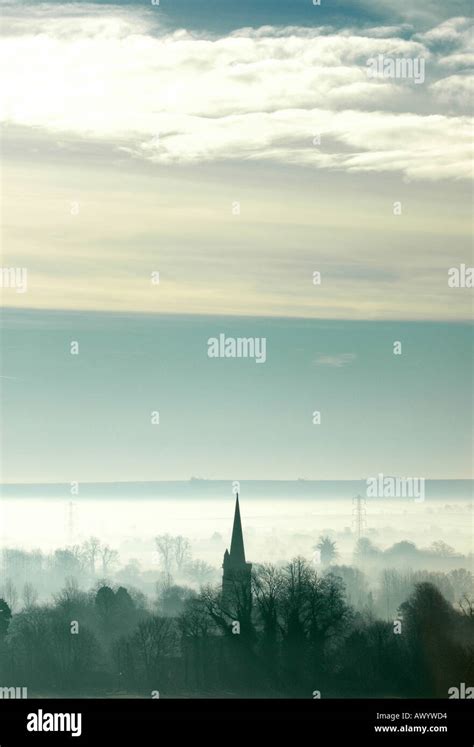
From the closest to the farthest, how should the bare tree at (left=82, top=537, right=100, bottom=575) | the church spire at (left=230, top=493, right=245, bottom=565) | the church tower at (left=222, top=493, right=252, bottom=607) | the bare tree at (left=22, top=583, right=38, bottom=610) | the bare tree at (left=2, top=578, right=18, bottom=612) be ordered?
the church tower at (left=222, top=493, right=252, bottom=607)
the church spire at (left=230, top=493, right=245, bottom=565)
the bare tree at (left=22, top=583, right=38, bottom=610)
the bare tree at (left=2, top=578, right=18, bottom=612)
the bare tree at (left=82, top=537, right=100, bottom=575)

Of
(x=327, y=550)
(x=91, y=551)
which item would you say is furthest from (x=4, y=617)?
(x=327, y=550)

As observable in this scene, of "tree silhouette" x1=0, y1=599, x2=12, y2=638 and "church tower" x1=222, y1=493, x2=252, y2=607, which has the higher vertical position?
"church tower" x1=222, y1=493, x2=252, y2=607

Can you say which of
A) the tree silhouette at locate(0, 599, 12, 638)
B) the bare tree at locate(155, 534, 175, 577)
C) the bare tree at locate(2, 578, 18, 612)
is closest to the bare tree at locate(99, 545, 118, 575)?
the bare tree at locate(155, 534, 175, 577)

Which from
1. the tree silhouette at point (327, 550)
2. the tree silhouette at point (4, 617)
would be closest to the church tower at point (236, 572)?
the tree silhouette at point (327, 550)

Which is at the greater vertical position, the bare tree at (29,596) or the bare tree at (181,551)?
the bare tree at (181,551)

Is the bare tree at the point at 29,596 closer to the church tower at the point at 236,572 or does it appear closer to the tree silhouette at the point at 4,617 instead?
the tree silhouette at the point at 4,617

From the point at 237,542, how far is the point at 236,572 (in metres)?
4.22

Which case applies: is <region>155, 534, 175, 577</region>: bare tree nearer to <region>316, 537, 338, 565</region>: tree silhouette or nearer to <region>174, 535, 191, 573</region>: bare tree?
<region>174, 535, 191, 573</region>: bare tree

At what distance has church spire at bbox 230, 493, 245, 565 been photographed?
2320 inches

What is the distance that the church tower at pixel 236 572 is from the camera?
5325 centimetres

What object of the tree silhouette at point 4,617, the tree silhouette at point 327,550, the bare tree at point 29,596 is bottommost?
the tree silhouette at point 4,617
